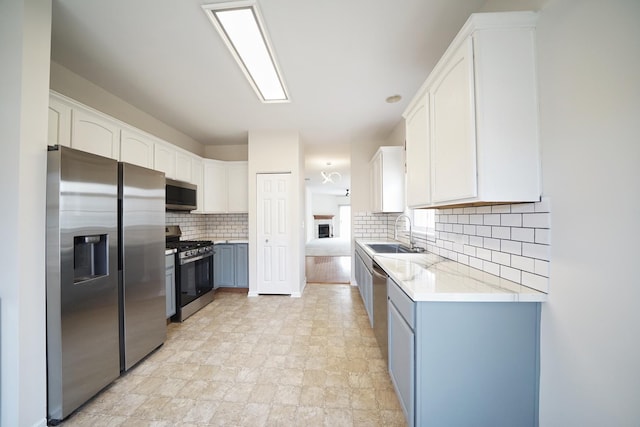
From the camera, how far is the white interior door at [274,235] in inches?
152

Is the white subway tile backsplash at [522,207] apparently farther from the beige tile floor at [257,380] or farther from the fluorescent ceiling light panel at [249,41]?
the fluorescent ceiling light panel at [249,41]

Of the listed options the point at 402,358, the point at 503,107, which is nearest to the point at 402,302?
the point at 402,358

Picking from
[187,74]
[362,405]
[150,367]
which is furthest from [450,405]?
[187,74]

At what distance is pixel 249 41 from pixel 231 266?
3.32 metres

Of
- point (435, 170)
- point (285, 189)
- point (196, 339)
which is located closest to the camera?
point (435, 170)

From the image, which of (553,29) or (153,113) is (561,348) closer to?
(553,29)

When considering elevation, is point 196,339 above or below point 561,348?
below

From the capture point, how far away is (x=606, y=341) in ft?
2.93

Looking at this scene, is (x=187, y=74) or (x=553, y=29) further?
(x=187, y=74)

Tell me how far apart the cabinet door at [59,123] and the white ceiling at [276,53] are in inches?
21.8

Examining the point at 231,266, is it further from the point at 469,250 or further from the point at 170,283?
the point at 469,250

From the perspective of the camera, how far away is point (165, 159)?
3154 mm

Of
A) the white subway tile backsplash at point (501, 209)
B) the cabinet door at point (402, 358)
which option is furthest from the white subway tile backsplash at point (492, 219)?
the cabinet door at point (402, 358)

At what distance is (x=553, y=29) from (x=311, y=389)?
2568 millimetres
